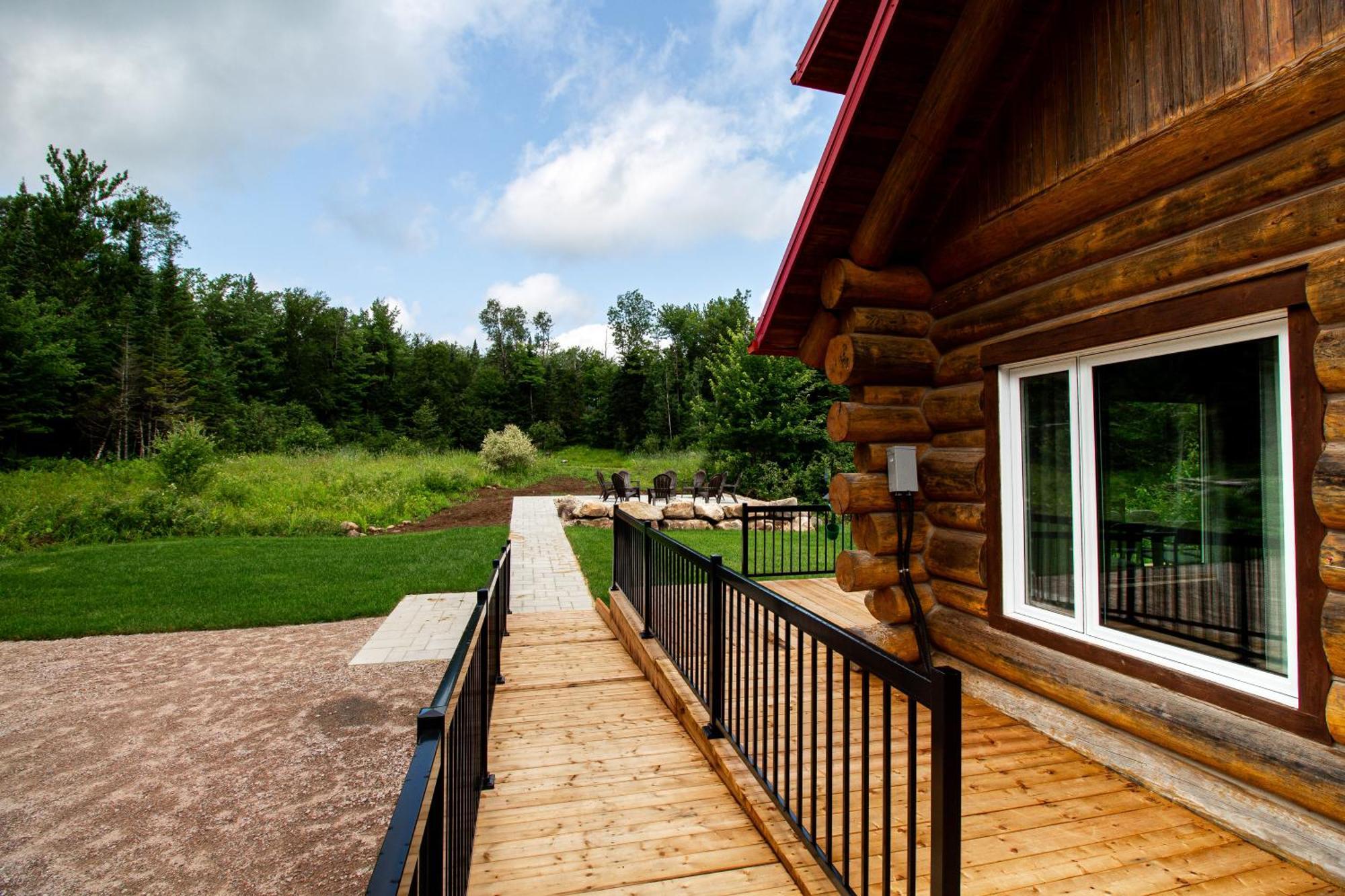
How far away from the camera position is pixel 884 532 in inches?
161

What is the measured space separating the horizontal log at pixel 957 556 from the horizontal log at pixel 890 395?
0.87 meters

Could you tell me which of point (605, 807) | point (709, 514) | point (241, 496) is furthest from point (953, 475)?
point (241, 496)

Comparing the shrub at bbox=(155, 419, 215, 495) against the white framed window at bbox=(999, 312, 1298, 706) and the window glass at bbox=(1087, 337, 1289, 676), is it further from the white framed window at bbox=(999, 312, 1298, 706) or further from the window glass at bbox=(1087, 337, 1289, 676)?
the window glass at bbox=(1087, 337, 1289, 676)

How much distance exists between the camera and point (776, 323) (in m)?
4.76

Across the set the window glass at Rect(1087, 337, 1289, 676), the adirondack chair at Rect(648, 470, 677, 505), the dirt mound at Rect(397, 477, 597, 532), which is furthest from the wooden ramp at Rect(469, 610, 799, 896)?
the adirondack chair at Rect(648, 470, 677, 505)

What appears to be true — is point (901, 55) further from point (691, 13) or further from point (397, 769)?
point (691, 13)

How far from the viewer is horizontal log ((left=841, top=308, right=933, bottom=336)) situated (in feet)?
13.0

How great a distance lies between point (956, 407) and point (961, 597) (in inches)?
46.1

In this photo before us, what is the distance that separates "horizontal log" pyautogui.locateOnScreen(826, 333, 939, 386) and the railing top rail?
1607 mm

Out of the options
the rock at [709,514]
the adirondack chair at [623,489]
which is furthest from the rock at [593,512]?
the rock at [709,514]

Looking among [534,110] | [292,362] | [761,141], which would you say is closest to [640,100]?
[534,110]

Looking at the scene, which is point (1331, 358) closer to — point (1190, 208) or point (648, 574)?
point (1190, 208)

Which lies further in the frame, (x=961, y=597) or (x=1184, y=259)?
(x=961, y=597)

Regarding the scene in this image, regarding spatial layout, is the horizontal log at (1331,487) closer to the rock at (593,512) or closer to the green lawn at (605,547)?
the green lawn at (605,547)
